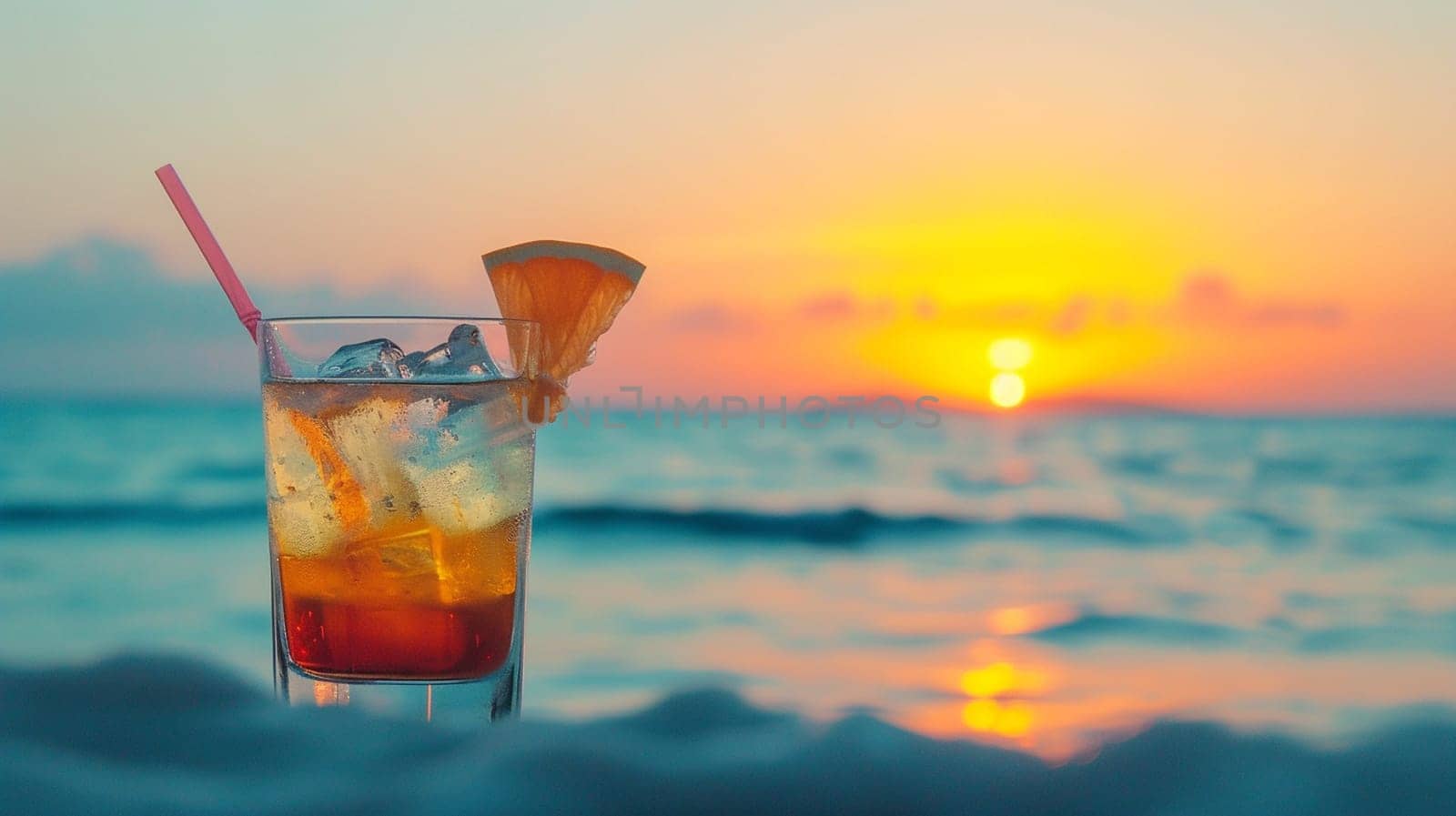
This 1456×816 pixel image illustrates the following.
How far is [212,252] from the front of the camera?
317 cm

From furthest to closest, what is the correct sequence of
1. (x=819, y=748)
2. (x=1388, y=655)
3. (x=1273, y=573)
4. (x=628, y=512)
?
(x=628, y=512), (x=1273, y=573), (x=1388, y=655), (x=819, y=748)

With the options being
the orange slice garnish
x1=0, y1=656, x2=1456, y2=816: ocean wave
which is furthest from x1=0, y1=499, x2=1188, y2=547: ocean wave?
the orange slice garnish

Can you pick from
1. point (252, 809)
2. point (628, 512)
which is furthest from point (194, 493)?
point (252, 809)

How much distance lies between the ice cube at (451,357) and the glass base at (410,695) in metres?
0.72

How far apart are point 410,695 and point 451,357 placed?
0.78 meters

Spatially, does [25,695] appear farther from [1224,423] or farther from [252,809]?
[1224,423]

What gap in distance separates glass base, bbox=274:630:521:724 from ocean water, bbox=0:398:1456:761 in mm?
341

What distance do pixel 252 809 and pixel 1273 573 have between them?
5931 millimetres

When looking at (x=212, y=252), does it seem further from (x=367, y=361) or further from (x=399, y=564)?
(x=399, y=564)

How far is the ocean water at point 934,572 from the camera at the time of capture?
3908 millimetres

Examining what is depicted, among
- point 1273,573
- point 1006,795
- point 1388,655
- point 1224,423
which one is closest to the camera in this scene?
point 1006,795

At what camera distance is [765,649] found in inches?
173

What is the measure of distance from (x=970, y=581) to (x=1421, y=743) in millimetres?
3147

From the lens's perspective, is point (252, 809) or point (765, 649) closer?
point (252, 809)
